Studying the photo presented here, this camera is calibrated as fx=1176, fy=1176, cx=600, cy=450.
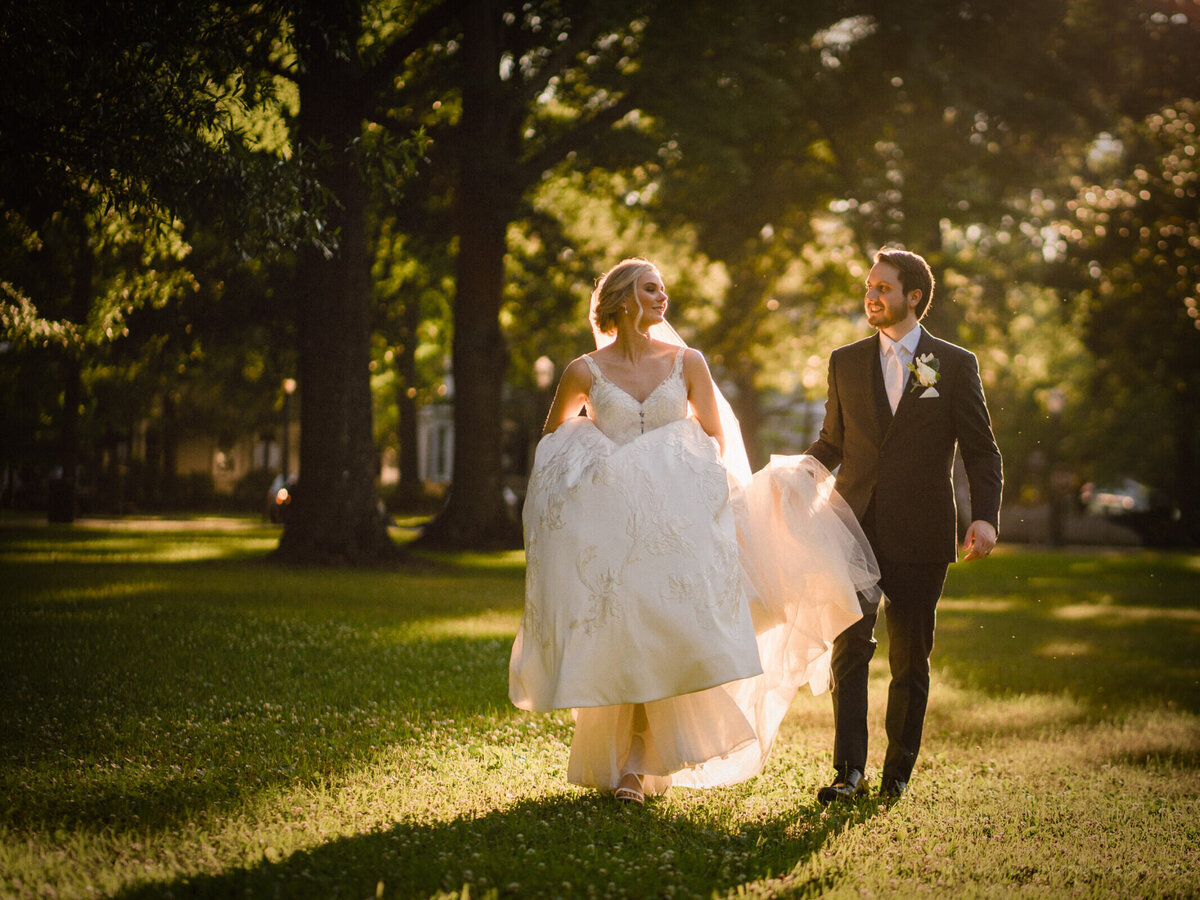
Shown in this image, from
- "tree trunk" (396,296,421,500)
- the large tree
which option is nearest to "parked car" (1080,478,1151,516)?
"tree trunk" (396,296,421,500)

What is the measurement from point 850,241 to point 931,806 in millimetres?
27582

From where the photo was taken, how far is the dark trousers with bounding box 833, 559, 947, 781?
242 inches

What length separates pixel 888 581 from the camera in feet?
20.4

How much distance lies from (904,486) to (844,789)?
161 cm

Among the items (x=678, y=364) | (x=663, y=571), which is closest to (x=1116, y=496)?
(x=678, y=364)

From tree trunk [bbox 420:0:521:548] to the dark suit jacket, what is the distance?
1672cm

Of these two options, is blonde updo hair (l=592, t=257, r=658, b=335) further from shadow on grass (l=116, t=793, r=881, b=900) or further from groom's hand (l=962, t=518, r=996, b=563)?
shadow on grass (l=116, t=793, r=881, b=900)

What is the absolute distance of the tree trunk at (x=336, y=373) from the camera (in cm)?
1814

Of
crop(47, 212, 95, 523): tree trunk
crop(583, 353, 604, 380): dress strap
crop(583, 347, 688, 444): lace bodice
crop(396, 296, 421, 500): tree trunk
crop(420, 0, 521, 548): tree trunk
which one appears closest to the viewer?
crop(583, 347, 688, 444): lace bodice

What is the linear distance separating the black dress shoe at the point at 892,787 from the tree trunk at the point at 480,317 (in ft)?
57.0

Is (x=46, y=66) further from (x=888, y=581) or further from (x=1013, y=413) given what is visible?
(x=1013, y=413)

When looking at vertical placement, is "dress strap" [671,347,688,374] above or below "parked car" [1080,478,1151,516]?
above

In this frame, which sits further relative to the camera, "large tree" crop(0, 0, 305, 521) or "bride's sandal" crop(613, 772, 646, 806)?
"large tree" crop(0, 0, 305, 521)

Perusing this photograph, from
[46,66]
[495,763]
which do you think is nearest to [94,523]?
[46,66]
